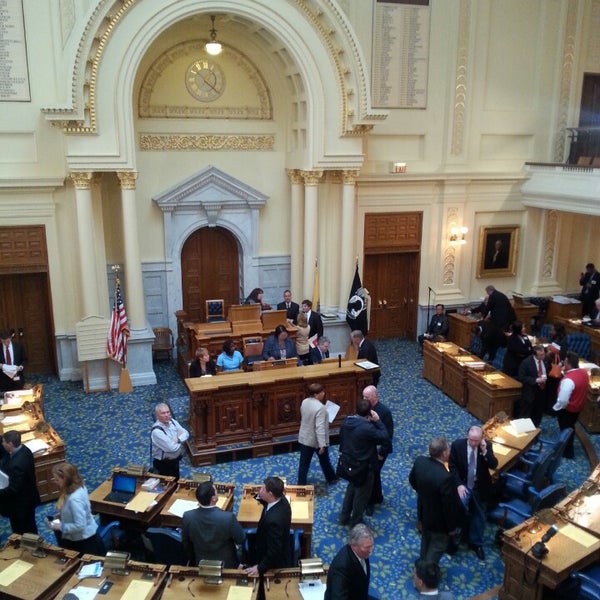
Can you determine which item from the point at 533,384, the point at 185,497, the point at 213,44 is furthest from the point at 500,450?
the point at 213,44

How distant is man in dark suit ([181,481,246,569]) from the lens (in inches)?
217

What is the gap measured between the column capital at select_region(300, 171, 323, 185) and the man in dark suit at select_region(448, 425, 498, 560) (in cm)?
731

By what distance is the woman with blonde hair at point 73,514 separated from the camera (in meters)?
5.80

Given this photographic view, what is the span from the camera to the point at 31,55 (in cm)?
1104

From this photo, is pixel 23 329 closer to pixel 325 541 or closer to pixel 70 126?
pixel 70 126

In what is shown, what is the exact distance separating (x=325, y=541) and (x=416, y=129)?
9.55 m

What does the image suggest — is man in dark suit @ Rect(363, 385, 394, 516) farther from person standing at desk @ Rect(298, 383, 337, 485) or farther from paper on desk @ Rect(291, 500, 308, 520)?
paper on desk @ Rect(291, 500, 308, 520)

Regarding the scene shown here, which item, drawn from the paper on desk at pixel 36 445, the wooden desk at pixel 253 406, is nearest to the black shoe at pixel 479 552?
the wooden desk at pixel 253 406

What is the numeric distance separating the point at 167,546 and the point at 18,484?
5.94 feet

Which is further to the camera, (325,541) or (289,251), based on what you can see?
(289,251)

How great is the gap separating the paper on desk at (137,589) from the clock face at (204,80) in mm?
10207

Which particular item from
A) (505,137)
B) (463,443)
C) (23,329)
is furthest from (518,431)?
(23,329)

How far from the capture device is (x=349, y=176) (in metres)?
13.1

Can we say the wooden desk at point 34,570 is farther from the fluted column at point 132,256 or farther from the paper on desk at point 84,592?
the fluted column at point 132,256
